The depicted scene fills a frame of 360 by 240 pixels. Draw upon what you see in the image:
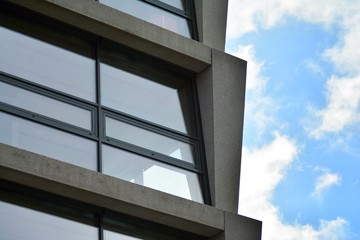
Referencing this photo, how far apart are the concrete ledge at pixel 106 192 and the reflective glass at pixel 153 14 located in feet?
13.4

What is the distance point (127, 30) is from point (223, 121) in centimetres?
241

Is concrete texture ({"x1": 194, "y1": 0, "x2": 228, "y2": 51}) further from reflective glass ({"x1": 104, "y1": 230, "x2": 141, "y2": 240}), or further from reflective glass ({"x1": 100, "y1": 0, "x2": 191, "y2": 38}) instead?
reflective glass ({"x1": 104, "y1": 230, "x2": 141, "y2": 240})

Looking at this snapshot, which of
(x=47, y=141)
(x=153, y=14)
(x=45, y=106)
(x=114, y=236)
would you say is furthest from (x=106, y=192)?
(x=153, y=14)

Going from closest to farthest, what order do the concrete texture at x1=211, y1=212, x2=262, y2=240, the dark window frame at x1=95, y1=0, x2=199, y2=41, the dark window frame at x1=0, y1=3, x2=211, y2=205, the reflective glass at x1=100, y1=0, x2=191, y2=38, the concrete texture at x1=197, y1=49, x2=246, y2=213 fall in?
the dark window frame at x1=0, y1=3, x2=211, y2=205, the concrete texture at x1=211, y1=212, x2=262, y2=240, the concrete texture at x1=197, y1=49, x2=246, y2=213, the reflective glass at x1=100, y1=0, x2=191, y2=38, the dark window frame at x1=95, y1=0, x2=199, y2=41

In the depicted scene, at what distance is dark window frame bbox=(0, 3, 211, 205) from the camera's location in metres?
16.3

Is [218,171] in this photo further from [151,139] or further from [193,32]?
[193,32]

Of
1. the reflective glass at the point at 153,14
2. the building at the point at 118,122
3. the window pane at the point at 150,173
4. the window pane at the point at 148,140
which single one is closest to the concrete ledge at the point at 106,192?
the building at the point at 118,122

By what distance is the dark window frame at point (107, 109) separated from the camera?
1627 cm

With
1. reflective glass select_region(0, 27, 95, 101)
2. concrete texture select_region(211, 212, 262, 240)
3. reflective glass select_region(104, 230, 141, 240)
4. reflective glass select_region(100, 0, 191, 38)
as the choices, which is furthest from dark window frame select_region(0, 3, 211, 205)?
reflective glass select_region(104, 230, 141, 240)

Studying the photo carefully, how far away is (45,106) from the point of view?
16.4m

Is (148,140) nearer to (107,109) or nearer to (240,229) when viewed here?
(107,109)

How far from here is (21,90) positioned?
1625cm

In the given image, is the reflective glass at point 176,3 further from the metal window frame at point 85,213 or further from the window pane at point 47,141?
the metal window frame at point 85,213

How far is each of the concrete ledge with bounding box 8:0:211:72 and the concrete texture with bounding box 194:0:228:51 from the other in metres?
0.48
